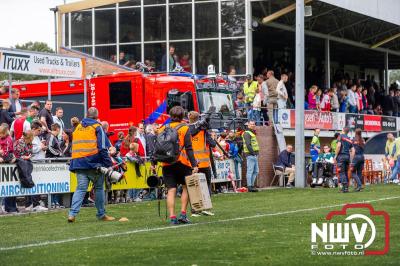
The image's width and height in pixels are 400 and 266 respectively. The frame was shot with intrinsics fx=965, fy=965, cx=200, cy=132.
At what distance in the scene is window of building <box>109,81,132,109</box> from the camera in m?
30.3

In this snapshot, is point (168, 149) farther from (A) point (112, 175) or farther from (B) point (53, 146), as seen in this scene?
(B) point (53, 146)

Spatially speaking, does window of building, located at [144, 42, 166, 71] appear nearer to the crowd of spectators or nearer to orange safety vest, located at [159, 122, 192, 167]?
the crowd of spectators

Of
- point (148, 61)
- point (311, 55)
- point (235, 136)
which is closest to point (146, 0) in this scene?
point (148, 61)

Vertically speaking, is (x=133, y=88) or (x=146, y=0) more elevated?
(x=146, y=0)

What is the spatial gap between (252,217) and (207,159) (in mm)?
2135

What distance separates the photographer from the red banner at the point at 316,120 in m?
36.8

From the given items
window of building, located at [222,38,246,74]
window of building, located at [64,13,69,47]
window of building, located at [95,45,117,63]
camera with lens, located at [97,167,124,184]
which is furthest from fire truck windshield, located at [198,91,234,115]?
window of building, located at [64,13,69,47]

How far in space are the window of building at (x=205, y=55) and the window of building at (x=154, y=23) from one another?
1.83 meters

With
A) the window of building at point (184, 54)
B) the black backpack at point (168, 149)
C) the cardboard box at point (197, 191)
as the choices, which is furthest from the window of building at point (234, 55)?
the black backpack at point (168, 149)

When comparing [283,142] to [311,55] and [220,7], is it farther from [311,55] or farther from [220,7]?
[311,55]

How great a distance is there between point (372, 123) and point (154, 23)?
37.4 feet

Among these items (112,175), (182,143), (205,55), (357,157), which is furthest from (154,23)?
(182,143)

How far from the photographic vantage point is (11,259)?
11242 mm

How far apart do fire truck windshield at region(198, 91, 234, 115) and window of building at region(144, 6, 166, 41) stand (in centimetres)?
931
